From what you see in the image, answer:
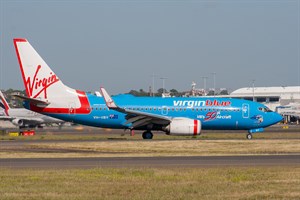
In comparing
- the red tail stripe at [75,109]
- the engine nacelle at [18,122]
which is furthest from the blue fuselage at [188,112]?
the engine nacelle at [18,122]

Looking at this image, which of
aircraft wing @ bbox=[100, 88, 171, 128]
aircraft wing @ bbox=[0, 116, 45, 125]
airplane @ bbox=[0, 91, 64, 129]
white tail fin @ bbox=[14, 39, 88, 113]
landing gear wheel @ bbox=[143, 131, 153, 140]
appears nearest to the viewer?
aircraft wing @ bbox=[100, 88, 171, 128]

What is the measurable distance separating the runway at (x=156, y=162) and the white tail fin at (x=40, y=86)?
62.6 feet

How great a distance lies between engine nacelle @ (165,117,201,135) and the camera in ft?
148

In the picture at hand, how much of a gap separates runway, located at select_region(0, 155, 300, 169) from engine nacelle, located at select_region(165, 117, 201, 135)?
1577 cm

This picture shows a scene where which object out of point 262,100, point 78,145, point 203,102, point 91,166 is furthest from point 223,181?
point 262,100

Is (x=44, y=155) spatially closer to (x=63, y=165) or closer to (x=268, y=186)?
(x=63, y=165)

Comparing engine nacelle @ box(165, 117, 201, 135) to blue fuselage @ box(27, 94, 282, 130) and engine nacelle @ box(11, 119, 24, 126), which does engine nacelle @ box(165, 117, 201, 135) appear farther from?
engine nacelle @ box(11, 119, 24, 126)

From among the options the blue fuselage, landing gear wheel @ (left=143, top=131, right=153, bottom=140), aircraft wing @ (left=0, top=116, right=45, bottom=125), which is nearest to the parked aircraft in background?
aircraft wing @ (left=0, top=116, right=45, bottom=125)

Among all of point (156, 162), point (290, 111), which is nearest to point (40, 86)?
point (156, 162)

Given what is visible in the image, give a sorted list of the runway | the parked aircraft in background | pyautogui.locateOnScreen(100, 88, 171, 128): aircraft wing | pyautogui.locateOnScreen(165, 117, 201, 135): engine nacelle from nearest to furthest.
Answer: the runway < pyautogui.locateOnScreen(165, 117, 201, 135): engine nacelle < pyautogui.locateOnScreen(100, 88, 171, 128): aircraft wing < the parked aircraft in background

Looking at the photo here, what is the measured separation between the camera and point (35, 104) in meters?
47.2

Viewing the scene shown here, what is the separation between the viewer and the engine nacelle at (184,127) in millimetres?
→ 45125

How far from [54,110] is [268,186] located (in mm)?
30828

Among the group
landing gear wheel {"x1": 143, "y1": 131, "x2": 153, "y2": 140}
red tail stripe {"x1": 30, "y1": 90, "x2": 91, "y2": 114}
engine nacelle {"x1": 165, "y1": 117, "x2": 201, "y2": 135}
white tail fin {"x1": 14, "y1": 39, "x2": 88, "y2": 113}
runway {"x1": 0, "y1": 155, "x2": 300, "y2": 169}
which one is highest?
white tail fin {"x1": 14, "y1": 39, "x2": 88, "y2": 113}
